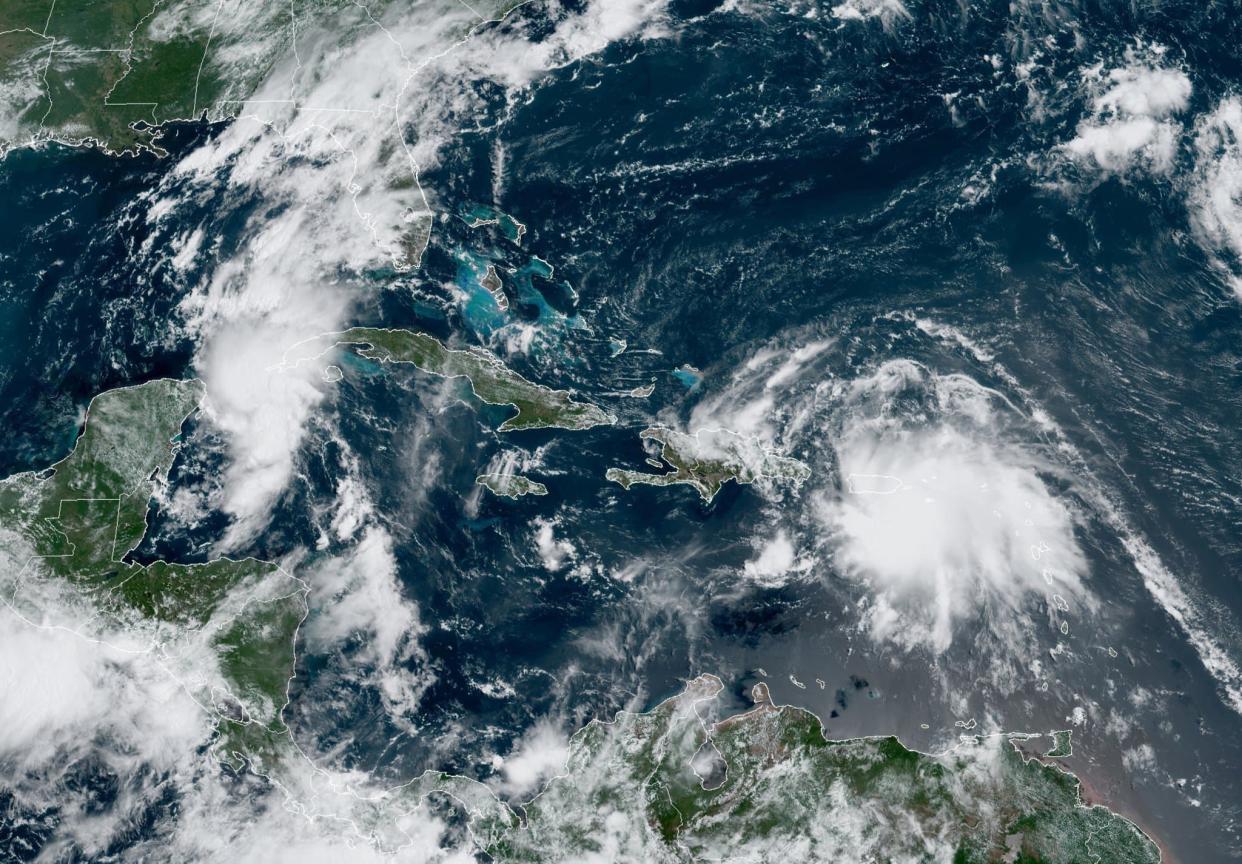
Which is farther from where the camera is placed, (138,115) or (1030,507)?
(138,115)

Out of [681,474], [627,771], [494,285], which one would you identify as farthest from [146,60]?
[627,771]

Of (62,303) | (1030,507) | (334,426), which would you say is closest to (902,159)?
(1030,507)

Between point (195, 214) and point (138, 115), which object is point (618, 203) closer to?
point (195, 214)

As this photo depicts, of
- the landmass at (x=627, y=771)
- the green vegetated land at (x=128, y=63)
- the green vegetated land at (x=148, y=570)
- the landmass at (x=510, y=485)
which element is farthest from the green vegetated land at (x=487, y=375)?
the green vegetated land at (x=128, y=63)

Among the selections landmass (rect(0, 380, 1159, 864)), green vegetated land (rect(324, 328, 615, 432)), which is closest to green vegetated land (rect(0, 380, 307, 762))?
landmass (rect(0, 380, 1159, 864))

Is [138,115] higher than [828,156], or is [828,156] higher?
[828,156]

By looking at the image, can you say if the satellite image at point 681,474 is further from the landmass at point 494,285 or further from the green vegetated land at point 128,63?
the green vegetated land at point 128,63

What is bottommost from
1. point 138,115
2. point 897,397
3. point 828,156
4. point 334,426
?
point 334,426

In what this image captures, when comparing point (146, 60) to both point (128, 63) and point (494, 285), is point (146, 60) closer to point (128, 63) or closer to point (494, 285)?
point (128, 63)
